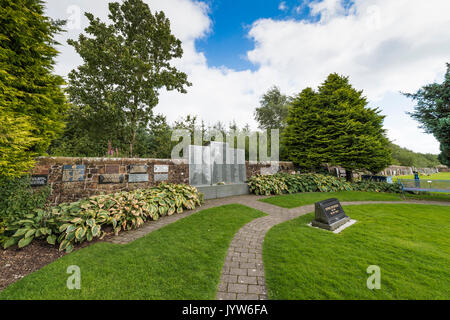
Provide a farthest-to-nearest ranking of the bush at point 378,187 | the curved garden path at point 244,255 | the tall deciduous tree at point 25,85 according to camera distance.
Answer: the bush at point 378,187
the tall deciduous tree at point 25,85
the curved garden path at point 244,255

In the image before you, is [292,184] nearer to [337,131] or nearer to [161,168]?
[337,131]

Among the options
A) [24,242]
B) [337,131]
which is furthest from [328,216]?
[337,131]

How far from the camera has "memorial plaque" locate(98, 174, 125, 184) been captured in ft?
20.0

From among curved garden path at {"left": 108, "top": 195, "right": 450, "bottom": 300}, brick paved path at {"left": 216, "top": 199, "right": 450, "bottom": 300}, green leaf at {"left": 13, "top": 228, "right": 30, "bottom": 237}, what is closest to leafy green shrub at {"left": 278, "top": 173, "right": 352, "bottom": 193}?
curved garden path at {"left": 108, "top": 195, "right": 450, "bottom": 300}

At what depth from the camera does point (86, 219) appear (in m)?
3.98

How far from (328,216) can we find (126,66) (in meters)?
13.5

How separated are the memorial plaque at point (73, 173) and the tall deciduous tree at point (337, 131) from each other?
13.7m

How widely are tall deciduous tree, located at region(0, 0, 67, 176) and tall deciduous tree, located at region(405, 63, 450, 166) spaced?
17355mm

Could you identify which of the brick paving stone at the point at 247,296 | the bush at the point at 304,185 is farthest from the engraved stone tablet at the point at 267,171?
the brick paving stone at the point at 247,296

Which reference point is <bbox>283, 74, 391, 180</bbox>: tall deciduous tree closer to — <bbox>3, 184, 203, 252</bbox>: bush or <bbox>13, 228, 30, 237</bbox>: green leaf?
<bbox>3, 184, 203, 252</bbox>: bush

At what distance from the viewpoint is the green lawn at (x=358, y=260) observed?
226cm

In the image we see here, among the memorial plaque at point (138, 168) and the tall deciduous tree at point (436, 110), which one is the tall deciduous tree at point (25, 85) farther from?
the tall deciduous tree at point (436, 110)
